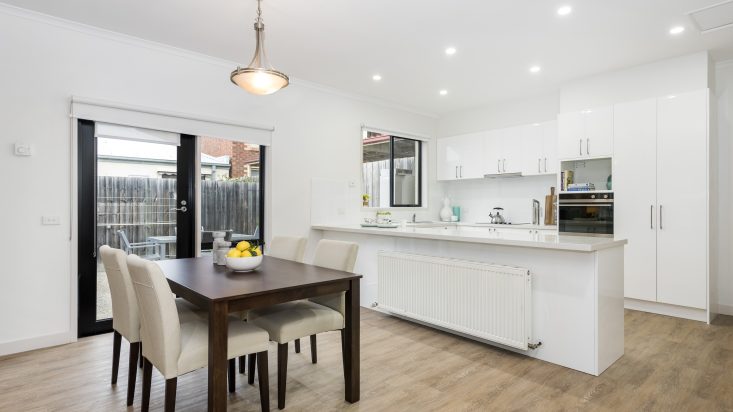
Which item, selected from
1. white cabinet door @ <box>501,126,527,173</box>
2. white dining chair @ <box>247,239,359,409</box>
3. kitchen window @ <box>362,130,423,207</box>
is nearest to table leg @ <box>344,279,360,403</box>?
white dining chair @ <box>247,239,359,409</box>

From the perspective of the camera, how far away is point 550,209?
5109 millimetres

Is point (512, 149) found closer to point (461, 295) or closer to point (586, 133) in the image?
point (586, 133)

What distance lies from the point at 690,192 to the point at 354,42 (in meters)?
3.57

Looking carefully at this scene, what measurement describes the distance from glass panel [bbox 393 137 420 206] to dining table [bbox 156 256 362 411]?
3.55 meters

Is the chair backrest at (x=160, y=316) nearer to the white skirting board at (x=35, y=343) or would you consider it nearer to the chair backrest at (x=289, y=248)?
the chair backrest at (x=289, y=248)

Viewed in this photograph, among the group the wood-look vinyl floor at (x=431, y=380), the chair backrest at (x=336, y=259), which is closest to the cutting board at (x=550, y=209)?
the wood-look vinyl floor at (x=431, y=380)

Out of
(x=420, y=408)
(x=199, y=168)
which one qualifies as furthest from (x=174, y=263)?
(x=420, y=408)

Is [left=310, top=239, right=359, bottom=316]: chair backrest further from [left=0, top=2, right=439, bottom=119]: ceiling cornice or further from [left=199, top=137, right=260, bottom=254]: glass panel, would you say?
[left=0, top=2, right=439, bottom=119]: ceiling cornice

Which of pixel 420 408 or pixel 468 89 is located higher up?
pixel 468 89

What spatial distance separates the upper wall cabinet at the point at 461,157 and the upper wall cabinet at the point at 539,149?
667mm

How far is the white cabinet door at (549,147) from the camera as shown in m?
5.00

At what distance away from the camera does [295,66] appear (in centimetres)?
421

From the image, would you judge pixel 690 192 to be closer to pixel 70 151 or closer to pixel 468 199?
pixel 468 199

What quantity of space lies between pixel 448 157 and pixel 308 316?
445 centimetres
